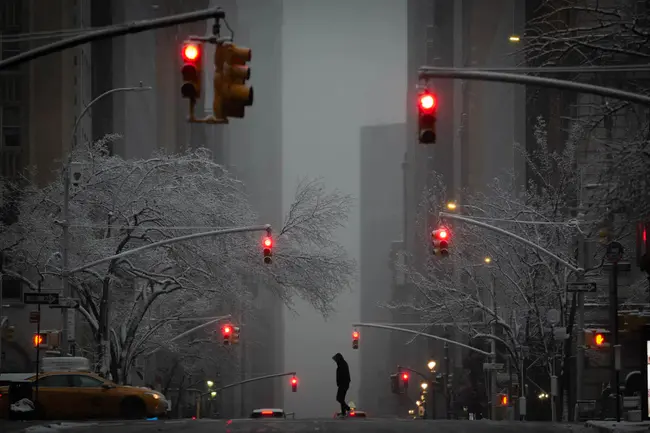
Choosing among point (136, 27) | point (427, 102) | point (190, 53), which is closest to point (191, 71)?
point (190, 53)

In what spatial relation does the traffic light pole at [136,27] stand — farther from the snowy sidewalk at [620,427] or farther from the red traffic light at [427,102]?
the snowy sidewalk at [620,427]

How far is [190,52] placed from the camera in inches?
644

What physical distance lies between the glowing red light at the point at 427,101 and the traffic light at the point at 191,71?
359 centimetres

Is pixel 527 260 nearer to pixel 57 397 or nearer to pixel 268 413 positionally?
pixel 268 413

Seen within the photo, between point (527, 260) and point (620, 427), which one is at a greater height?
point (527, 260)

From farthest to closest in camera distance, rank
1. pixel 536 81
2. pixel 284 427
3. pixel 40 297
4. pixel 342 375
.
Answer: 1. pixel 40 297
2. pixel 342 375
3. pixel 284 427
4. pixel 536 81

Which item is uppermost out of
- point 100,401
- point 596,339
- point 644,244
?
point 644,244

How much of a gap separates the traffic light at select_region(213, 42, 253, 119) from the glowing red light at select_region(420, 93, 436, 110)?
11.1ft

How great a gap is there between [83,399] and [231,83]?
59.8 ft

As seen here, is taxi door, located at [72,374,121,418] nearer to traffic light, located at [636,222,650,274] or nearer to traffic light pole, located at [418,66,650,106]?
traffic light, located at [636,222,650,274]

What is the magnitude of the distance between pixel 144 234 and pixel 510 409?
2043cm

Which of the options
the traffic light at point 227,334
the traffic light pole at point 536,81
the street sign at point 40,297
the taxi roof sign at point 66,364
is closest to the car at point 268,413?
the taxi roof sign at point 66,364

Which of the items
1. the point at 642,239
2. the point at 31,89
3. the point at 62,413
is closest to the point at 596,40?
the point at 642,239

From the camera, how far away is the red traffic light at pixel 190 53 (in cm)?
1630
